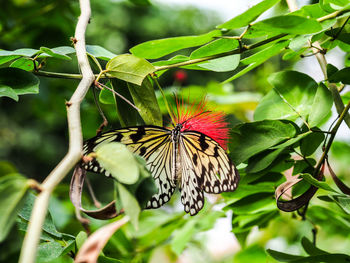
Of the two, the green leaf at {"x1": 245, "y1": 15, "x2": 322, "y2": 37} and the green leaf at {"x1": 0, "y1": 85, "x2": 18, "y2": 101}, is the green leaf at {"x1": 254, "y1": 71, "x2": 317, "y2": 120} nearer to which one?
the green leaf at {"x1": 245, "y1": 15, "x2": 322, "y2": 37}

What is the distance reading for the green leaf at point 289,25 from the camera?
407mm

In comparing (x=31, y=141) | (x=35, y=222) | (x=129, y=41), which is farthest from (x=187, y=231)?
(x=129, y=41)

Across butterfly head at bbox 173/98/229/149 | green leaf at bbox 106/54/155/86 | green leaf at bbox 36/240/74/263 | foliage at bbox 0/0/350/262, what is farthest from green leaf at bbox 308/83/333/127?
green leaf at bbox 36/240/74/263

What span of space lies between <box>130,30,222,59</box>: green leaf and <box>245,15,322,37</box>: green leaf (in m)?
0.05

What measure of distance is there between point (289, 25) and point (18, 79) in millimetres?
329

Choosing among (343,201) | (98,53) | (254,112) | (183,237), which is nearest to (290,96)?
(254,112)

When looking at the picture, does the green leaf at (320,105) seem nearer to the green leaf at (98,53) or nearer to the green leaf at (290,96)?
the green leaf at (290,96)

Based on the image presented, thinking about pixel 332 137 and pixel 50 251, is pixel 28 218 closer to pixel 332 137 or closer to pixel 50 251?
pixel 50 251

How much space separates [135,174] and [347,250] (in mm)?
900

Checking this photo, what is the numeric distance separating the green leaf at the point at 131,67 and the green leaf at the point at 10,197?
8.2 inches

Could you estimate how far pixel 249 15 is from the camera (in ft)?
1.38

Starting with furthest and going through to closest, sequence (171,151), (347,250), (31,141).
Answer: (31,141) < (347,250) < (171,151)

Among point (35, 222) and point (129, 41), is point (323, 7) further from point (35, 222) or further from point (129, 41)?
point (129, 41)

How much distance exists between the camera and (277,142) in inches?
19.0
